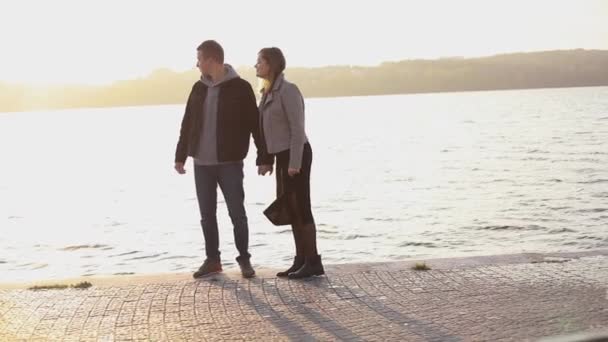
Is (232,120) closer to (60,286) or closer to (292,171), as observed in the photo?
(292,171)

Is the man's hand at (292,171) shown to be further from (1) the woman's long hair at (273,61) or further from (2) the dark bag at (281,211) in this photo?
(1) the woman's long hair at (273,61)

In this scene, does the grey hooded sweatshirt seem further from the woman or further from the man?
the woman

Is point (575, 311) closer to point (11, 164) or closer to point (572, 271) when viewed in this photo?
point (572, 271)

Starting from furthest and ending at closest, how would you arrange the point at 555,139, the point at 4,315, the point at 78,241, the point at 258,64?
the point at 555,139 < the point at 78,241 < the point at 258,64 < the point at 4,315

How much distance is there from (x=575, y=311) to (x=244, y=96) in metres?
3.34

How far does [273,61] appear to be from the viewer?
7.19 m

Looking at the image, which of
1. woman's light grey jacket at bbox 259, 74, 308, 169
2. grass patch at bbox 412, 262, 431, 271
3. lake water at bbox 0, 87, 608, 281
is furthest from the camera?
lake water at bbox 0, 87, 608, 281

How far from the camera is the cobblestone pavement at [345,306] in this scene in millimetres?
5711

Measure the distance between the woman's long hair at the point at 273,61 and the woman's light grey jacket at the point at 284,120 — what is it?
5cm

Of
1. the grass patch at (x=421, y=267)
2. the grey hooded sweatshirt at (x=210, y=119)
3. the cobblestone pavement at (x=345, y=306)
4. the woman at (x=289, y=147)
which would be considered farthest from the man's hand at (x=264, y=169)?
the grass patch at (x=421, y=267)

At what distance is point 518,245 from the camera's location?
1802 centimetres

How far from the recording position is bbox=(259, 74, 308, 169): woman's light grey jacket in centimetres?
715

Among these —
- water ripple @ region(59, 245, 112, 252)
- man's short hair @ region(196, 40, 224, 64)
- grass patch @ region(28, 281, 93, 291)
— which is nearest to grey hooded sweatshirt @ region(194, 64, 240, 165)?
man's short hair @ region(196, 40, 224, 64)

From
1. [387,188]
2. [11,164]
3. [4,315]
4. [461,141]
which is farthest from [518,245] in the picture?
[11,164]
